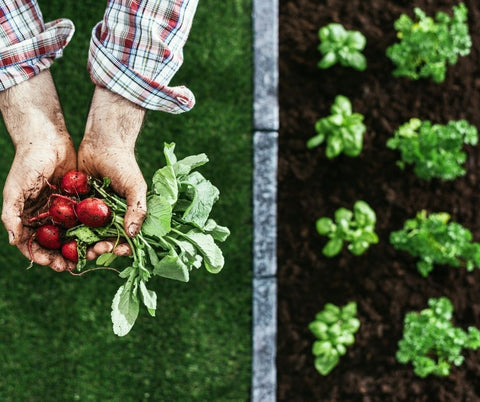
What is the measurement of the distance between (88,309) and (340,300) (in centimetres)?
→ 143

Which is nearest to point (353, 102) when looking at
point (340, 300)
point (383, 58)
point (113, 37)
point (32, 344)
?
point (383, 58)

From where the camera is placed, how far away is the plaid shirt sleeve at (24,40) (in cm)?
191

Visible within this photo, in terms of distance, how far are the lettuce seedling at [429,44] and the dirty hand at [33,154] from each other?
191 centimetres

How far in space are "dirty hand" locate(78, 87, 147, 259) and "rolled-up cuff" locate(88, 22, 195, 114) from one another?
0.16 feet

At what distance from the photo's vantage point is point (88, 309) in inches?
114

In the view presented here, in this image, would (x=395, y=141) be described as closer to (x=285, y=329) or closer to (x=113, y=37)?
(x=285, y=329)

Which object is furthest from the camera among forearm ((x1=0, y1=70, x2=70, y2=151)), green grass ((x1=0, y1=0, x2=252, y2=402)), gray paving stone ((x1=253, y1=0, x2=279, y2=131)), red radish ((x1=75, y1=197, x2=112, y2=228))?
gray paving stone ((x1=253, y1=0, x2=279, y2=131))

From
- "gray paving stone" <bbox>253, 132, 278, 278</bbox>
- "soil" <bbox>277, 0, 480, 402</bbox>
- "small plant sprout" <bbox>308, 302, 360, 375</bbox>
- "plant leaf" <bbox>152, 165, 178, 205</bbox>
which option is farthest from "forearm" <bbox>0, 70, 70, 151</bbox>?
"small plant sprout" <bbox>308, 302, 360, 375</bbox>

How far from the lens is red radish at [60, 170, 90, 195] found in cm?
187

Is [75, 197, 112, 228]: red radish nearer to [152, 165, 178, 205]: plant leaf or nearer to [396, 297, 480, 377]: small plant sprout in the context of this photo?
[152, 165, 178, 205]: plant leaf

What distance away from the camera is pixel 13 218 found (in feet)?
5.99

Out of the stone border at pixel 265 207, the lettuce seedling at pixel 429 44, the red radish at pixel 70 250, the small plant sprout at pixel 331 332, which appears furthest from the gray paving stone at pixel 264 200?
the red radish at pixel 70 250

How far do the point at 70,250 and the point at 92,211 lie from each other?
199 mm

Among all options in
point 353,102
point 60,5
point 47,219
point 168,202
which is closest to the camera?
point 168,202
